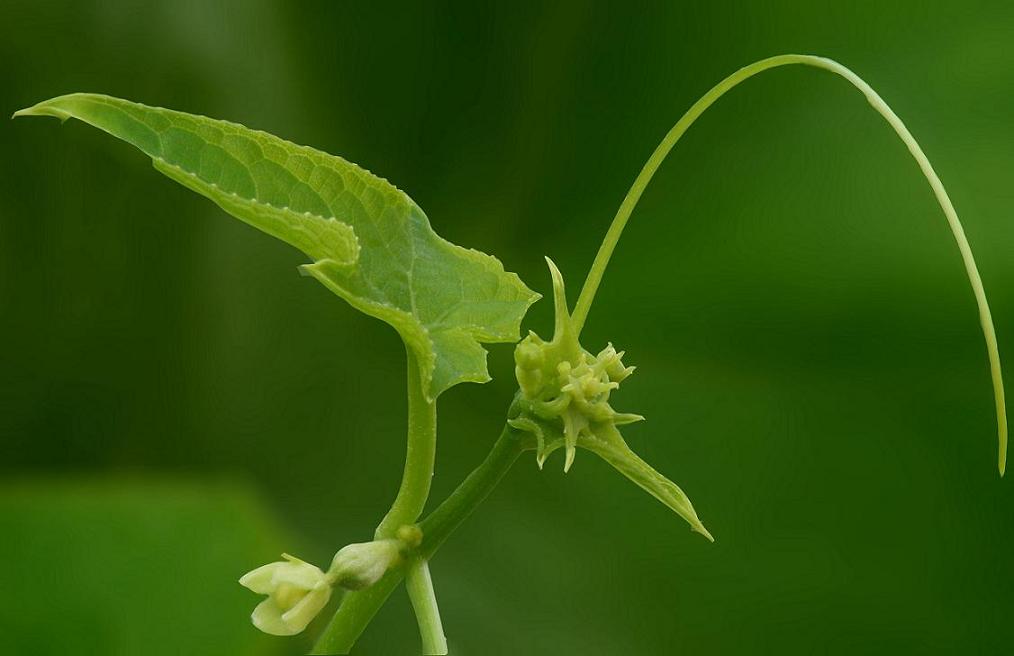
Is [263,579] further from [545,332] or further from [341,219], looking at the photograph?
[545,332]

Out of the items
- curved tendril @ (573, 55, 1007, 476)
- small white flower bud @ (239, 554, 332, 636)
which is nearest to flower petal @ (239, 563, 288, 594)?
small white flower bud @ (239, 554, 332, 636)

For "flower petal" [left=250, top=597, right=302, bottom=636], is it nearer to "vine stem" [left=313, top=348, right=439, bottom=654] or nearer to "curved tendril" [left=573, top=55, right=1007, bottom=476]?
"vine stem" [left=313, top=348, right=439, bottom=654]

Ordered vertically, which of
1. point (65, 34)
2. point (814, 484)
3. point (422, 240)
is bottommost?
point (422, 240)

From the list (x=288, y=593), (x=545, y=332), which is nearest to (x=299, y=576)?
(x=288, y=593)

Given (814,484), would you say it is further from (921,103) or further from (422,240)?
(422,240)

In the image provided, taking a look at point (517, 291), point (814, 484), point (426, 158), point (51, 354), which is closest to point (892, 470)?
point (814, 484)

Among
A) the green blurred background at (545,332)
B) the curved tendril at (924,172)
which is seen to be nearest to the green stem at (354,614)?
the curved tendril at (924,172)
